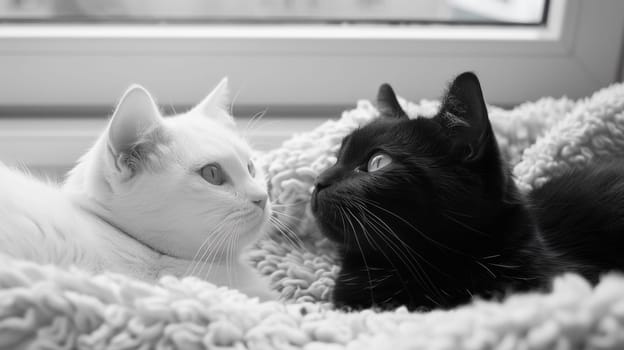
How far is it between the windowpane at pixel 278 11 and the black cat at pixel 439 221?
22.3 inches

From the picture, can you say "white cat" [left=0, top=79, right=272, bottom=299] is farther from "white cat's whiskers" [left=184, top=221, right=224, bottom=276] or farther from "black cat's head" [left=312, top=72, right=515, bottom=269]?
"black cat's head" [left=312, top=72, right=515, bottom=269]

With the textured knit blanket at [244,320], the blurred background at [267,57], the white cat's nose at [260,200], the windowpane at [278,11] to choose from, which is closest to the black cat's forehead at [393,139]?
the white cat's nose at [260,200]

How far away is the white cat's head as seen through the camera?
2.45 ft

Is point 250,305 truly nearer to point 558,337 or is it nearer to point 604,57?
point 558,337

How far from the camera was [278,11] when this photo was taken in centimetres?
131

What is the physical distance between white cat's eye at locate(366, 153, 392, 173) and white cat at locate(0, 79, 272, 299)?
0.16 m

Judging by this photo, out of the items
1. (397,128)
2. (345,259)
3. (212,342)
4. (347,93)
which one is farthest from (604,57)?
(212,342)

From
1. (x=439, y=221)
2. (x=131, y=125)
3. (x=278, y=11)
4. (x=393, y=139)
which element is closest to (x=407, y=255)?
(x=439, y=221)

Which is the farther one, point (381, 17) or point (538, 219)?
point (381, 17)

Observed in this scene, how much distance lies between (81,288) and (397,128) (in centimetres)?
50

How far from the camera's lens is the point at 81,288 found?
1.65 feet

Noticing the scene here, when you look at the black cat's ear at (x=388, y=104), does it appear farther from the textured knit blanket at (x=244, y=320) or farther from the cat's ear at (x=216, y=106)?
the textured knit blanket at (x=244, y=320)

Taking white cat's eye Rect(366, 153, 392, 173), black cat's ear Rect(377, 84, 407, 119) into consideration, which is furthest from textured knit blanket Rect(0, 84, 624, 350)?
black cat's ear Rect(377, 84, 407, 119)

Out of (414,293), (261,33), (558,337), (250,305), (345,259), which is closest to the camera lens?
(558,337)
